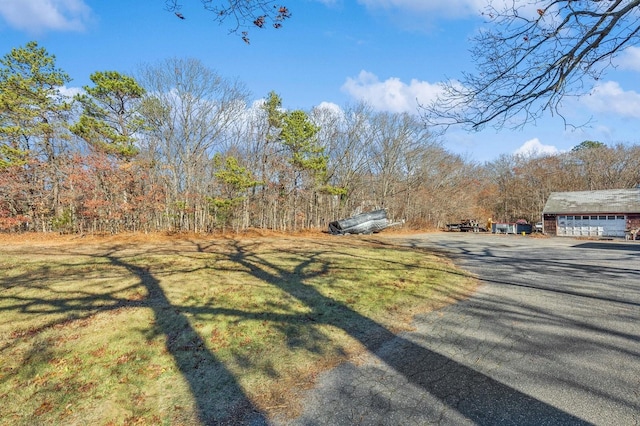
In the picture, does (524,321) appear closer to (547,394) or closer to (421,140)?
(547,394)

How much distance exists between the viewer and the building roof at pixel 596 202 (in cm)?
2262

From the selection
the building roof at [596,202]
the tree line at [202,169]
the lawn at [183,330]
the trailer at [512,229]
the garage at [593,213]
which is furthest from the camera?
the trailer at [512,229]

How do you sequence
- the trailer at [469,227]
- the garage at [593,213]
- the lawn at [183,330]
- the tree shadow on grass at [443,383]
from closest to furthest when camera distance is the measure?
the tree shadow on grass at [443,383]
the lawn at [183,330]
the garage at [593,213]
the trailer at [469,227]

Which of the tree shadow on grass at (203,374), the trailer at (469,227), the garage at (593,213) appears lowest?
the tree shadow on grass at (203,374)

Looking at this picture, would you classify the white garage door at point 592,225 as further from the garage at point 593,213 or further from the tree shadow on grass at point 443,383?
the tree shadow on grass at point 443,383

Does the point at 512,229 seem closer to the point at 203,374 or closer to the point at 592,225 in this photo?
the point at 592,225

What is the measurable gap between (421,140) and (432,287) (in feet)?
86.7

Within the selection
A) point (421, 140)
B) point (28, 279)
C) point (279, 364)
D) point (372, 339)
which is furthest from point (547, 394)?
point (421, 140)

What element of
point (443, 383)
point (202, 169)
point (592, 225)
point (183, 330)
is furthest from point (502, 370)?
point (592, 225)

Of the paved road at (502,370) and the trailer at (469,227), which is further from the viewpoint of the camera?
the trailer at (469,227)

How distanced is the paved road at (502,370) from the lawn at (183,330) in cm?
35

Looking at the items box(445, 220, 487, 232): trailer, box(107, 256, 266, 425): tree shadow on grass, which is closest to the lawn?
box(107, 256, 266, 425): tree shadow on grass

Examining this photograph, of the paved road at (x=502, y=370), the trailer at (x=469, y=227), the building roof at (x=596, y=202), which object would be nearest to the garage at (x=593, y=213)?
A: the building roof at (x=596, y=202)

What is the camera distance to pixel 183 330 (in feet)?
12.5
